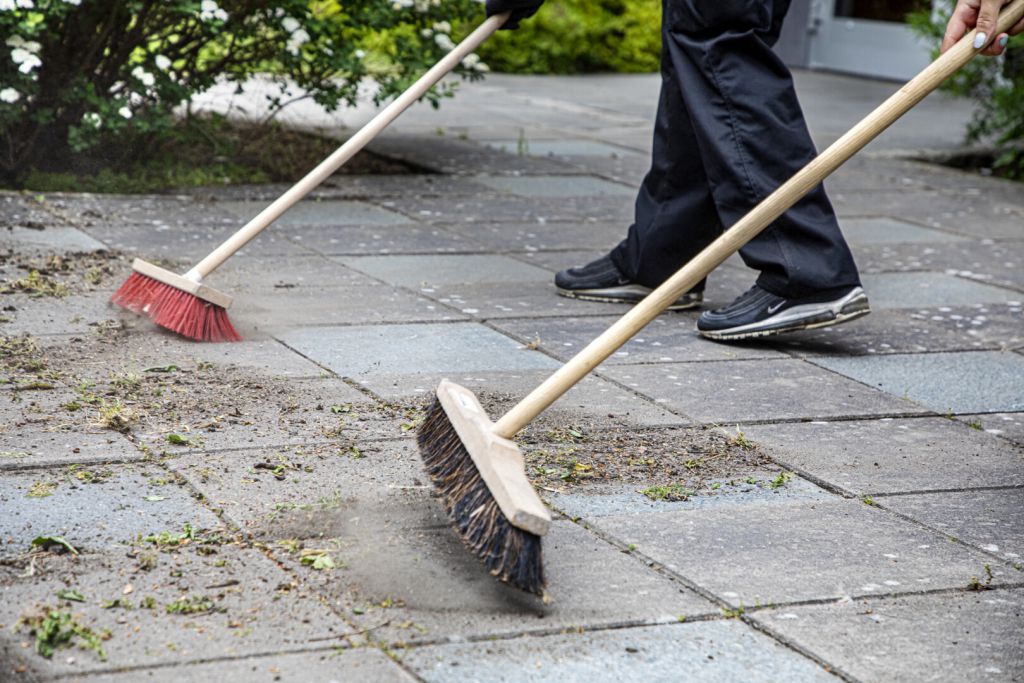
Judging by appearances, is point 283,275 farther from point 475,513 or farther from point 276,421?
point 475,513

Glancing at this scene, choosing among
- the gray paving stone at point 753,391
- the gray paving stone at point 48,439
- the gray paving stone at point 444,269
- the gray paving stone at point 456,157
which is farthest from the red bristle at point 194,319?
the gray paving stone at point 456,157

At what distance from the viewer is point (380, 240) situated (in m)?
5.09

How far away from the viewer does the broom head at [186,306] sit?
141 inches

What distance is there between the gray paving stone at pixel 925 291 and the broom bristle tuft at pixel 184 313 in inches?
83.1

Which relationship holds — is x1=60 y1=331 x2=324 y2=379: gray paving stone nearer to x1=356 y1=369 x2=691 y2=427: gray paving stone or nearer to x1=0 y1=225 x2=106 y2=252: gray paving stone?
x1=356 y1=369 x2=691 y2=427: gray paving stone

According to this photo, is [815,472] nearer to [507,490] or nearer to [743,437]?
[743,437]

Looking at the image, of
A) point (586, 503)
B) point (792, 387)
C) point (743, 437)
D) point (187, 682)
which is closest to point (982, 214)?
point (792, 387)

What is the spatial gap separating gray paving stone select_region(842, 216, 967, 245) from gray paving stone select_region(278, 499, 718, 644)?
3.52 metres

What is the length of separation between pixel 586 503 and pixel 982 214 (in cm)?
443

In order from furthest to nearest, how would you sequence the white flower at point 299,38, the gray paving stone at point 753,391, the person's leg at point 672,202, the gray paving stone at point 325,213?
the white flower at point 299,38 → the gray paving stone at point 325,213 → the person's leg at point 672,202 → the gray paving stone at point 753,391

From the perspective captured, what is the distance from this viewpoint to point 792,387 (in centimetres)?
354

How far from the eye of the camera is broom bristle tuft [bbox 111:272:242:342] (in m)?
3.60

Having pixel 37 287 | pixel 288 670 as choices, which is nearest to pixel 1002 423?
pixel 288 670

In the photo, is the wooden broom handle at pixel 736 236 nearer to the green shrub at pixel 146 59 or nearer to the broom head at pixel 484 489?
the broom head at pixel 484 489
